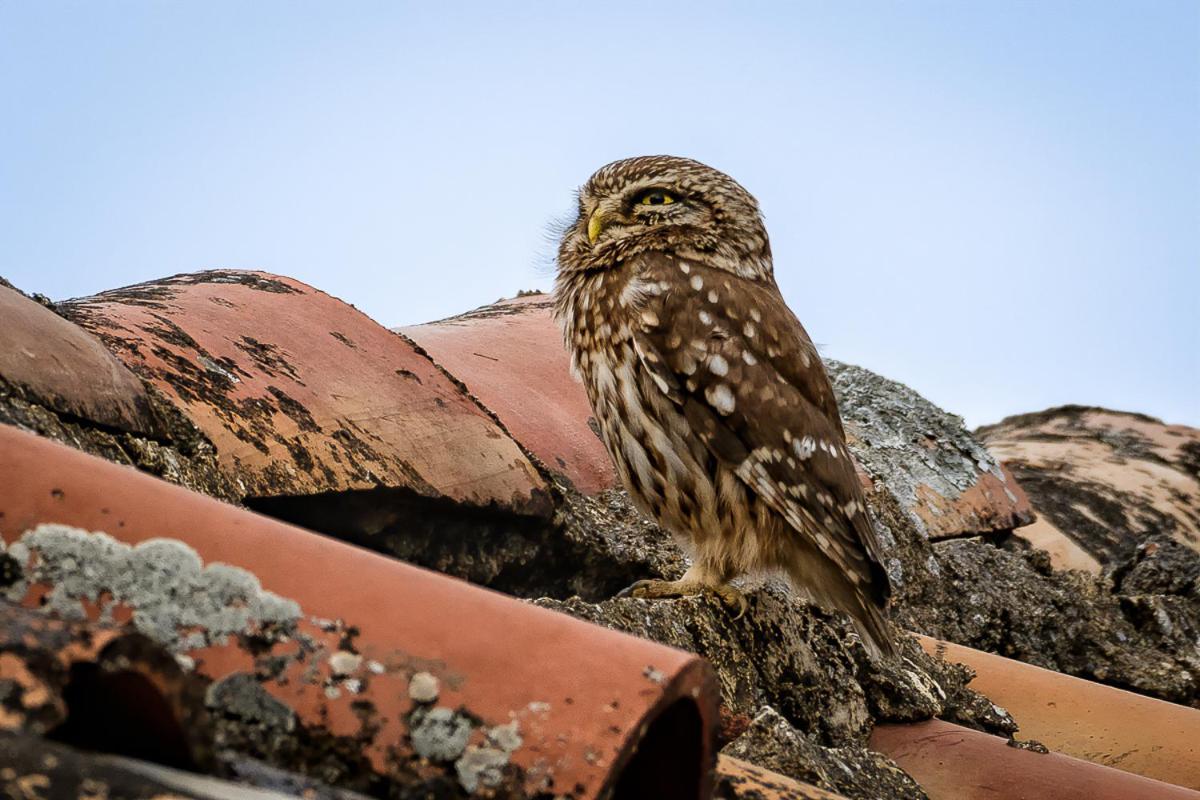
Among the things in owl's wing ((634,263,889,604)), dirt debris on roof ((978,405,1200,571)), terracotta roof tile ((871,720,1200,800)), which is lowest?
terracotta roof tile ((871,720,1200,800))

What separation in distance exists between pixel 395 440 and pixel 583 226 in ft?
4.52

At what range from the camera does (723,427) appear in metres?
3.80

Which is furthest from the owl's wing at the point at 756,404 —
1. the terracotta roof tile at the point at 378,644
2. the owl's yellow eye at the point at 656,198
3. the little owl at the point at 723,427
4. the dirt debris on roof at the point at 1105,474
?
the terracotta roof tile at the point at 378,644

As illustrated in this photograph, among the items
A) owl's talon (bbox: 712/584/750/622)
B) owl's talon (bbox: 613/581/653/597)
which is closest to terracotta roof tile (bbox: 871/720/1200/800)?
owl's talon (bbox: 712/584/750/622)

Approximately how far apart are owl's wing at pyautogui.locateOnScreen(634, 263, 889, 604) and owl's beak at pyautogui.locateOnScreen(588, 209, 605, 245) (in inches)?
11.5

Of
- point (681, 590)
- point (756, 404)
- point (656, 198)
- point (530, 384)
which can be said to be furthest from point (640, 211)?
point (681, 590)

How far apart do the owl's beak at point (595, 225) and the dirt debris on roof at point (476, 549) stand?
0.54 m

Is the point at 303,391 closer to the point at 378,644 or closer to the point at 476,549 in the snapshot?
the point at 476,549

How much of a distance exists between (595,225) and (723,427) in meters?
0.83

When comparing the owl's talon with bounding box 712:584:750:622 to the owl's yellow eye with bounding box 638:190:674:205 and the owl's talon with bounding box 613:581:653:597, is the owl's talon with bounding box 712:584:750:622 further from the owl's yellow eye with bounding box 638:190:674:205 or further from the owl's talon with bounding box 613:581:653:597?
the owl's yellow eye with bounding box 638:190:674:205

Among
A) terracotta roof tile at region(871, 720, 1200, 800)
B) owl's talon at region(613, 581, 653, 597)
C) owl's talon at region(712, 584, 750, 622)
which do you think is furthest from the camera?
owl's talon at region(613, 581, 653, 597)

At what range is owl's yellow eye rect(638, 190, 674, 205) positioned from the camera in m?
4.23

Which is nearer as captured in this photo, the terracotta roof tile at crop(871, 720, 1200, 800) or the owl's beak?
the terracotta roof tile at crop(871, 720, 1200, 800)

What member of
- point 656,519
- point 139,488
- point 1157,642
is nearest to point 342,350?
point 656,519
